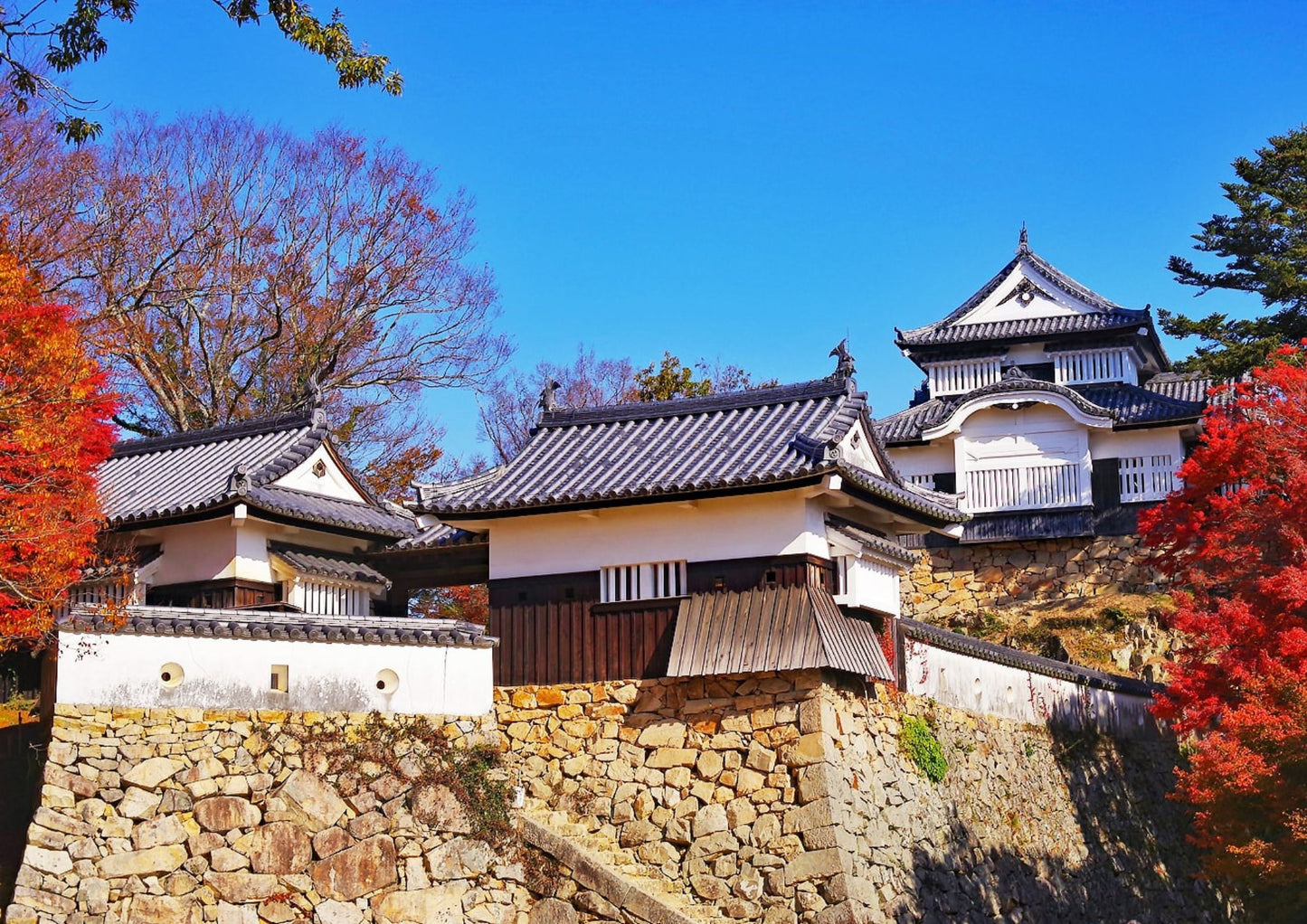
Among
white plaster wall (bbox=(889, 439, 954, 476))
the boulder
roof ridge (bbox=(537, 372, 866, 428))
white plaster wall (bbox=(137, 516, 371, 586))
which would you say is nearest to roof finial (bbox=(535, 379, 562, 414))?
roof ridge (bbox=(537, 372, 866, 428))

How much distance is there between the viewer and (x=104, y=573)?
23.3 metres

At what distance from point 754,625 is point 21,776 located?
10072 millimetres

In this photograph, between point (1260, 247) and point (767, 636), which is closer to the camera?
point (767, 636)

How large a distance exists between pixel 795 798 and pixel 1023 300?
21.5 meters

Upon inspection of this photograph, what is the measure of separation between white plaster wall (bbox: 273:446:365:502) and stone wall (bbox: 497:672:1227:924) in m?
5.37

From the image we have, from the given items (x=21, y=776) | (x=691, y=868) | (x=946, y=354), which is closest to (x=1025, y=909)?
(x=691, y=868)

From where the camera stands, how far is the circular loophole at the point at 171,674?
19.6 meters

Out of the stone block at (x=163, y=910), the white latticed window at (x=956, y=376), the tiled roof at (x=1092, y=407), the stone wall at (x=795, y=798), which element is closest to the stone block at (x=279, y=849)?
the stone block at (x=163, y=910)

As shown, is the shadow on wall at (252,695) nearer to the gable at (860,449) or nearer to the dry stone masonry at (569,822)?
the dry stone masonry at (569,822)

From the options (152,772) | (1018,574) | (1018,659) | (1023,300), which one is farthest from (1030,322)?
(152,772)

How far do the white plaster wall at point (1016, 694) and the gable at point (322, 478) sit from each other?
32.7 ft

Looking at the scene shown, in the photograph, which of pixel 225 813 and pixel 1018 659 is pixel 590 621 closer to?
pixel 225 813

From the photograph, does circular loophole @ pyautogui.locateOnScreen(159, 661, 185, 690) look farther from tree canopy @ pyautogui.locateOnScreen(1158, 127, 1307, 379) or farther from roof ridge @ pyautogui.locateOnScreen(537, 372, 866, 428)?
tree canopy @ pyautogui.locateOnScreen(1158, 127, 1307, 379)

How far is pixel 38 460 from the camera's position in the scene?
19.5m
